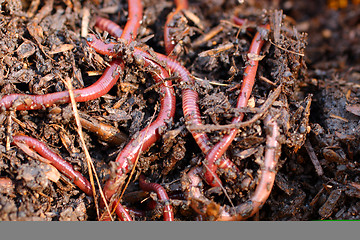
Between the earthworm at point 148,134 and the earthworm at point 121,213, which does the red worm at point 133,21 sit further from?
the earthworm at point 121,213

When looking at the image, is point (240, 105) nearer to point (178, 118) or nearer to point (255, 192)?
point (178, 118)

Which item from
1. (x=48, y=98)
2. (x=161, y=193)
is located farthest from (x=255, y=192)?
(x=48, y=98)

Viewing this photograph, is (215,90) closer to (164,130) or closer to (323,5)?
(164,130)

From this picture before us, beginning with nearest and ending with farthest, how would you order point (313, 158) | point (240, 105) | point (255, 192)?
point (255, 192), point (240, 105), point (313, 158)

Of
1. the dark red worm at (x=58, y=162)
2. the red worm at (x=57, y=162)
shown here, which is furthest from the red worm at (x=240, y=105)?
the red worm at (x=57, y=162)

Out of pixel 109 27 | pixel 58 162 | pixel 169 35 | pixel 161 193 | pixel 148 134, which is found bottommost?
pixel 161 193

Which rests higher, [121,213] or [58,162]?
[58,162]

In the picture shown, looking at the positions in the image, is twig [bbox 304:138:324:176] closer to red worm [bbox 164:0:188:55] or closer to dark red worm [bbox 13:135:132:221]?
red worm [bbox 164:0:188:55]
